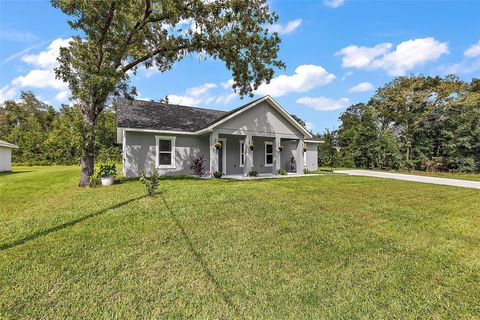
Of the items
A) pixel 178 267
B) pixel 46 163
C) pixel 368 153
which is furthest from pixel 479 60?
pixel 46 163

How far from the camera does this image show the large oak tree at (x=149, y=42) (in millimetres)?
9398

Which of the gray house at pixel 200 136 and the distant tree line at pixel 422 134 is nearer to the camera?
the gray house at pixel 200 136

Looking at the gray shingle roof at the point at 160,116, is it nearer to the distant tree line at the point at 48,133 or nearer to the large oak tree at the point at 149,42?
the distant tree line at the point at 48,133

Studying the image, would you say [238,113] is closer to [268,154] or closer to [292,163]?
[268,154]

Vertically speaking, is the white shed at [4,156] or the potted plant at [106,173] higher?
the white shed at [4,156]

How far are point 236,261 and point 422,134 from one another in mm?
28299

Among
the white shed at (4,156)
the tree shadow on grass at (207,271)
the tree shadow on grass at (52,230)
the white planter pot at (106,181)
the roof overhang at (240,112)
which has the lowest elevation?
the tree shadow on grass at (207,271)

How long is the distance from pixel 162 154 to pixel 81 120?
4.67 m

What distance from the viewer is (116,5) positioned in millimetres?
8977

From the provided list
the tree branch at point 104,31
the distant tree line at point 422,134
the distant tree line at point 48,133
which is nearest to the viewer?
the tree branch at point 104,31

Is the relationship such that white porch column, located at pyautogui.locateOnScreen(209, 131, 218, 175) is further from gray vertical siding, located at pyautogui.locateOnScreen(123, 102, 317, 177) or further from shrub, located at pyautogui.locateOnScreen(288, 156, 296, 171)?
shrub, located at pyautogui.locateOnScreen(288, 156, 296, 171)

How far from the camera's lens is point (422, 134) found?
24375 millimetres

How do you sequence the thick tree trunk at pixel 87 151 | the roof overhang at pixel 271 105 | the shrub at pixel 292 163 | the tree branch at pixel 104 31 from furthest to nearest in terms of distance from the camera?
the shrub at pixel 292 163, the roof overhang at pixel 271 105, the thick tree trunk at pixel 87 151, the tree branch at pixel 104 31

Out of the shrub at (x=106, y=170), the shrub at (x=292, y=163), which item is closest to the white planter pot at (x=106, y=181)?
the shrub at (x=106, y=170)
